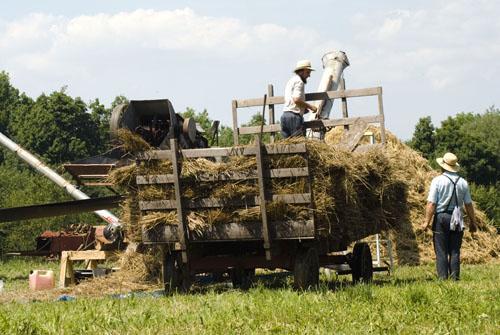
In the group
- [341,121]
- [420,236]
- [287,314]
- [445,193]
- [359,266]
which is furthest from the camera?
[420,236]

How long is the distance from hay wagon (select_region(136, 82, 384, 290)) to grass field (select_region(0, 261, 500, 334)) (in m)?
1.21

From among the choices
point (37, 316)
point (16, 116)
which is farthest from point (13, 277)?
point (16, 116)

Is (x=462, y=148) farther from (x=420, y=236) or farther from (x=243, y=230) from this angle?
(x=243, y=230)

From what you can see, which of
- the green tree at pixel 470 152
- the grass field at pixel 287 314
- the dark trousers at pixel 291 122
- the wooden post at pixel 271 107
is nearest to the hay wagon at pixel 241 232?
the grass field at pixel 287 314

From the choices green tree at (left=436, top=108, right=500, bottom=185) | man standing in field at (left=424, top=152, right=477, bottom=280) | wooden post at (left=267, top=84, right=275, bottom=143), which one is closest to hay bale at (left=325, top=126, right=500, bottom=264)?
wooden post at (left=267, top=84, right=275, bottom=143)

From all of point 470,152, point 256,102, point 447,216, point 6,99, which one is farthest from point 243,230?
point 6,99

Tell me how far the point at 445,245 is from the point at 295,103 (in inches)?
111

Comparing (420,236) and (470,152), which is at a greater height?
(470,152)

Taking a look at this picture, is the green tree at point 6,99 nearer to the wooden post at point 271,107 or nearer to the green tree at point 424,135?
the green tree at point 424,135

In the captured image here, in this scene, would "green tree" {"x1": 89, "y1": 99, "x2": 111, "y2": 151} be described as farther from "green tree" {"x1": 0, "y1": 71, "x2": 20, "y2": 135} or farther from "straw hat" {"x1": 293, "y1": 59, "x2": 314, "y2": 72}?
"straw hat" {"x1": 293, "y1": 59, "x2": 314, "y2": 72}

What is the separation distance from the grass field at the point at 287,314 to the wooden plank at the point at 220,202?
1.33m

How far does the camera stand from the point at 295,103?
11977mm

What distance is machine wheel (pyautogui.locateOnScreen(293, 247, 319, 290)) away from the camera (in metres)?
10.3

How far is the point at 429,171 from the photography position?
2117 cm
